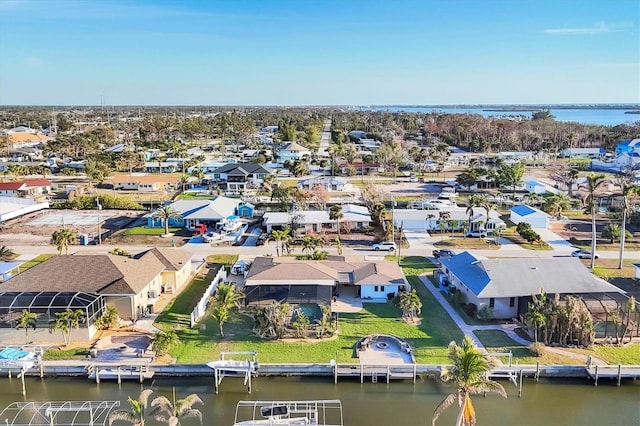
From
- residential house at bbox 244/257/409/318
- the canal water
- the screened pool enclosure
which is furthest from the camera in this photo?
residential house at bbox 244/257/409/318

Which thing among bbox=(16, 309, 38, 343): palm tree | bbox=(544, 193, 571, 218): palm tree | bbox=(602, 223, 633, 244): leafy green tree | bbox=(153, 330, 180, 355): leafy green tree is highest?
bbox=(544, 193, 571, 218): palm tree

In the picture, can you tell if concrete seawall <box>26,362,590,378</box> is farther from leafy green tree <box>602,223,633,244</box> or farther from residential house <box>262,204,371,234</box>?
leafy green tree <box>602,223,633,244</box>

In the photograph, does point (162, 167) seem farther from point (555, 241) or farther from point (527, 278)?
point (527, 278)

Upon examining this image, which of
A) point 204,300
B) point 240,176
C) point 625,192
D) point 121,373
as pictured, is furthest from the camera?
point 240,176

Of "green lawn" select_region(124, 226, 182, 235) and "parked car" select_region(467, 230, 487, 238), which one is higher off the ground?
"parked car" select_region(467, 230, 487, 238)

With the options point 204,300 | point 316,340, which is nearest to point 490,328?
point 316,340

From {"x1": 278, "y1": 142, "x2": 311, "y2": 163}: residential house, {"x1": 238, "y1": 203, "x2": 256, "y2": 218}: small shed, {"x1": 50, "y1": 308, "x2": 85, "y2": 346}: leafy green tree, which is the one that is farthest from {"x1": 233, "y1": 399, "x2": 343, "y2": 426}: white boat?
{"x1": 278, "y1": 142, "x2": 311, "y2": 163}: residential house

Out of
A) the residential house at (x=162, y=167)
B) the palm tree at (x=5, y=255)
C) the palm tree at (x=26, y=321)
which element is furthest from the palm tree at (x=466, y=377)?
the residential house at (x=162, y=167)
